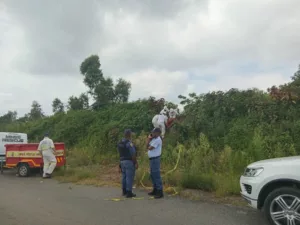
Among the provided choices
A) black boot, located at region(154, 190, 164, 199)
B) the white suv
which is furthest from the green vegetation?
the white suv

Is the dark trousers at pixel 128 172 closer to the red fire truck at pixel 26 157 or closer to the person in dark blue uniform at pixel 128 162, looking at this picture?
the person in dark blue uniform at pixel 128 162

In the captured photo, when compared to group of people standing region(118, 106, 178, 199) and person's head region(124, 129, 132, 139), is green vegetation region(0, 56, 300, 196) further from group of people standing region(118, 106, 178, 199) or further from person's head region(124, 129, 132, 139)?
person's head region(124, 129, 132, 139)

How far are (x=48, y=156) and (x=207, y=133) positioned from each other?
255 inches

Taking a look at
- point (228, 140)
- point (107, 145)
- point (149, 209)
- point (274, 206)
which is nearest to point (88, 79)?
point (107, 145)

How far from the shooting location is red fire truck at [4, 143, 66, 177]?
554 inches

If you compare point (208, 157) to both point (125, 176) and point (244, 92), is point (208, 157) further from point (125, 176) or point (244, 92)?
point (244, 92)

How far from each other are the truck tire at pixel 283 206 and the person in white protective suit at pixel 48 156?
9.50m

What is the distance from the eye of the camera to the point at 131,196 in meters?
9.00

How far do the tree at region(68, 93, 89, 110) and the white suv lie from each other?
80.2ft

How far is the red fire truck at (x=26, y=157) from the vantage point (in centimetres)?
1408

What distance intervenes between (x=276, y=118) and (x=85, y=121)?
1274 cm

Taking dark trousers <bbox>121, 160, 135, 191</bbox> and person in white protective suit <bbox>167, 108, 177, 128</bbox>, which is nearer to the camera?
dark trousers <bbox>121, 160, 135, 191</bbox>

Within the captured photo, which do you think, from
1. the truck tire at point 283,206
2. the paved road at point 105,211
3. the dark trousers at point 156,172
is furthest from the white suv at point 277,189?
the dark trousers at point 156,172

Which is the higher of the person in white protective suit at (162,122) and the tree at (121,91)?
the tree at (121,91)
